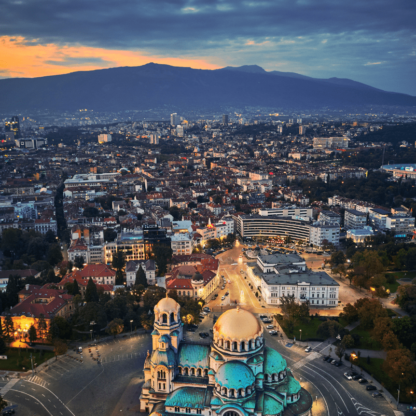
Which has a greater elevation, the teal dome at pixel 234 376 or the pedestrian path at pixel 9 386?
the teal dome at pixel 234 376

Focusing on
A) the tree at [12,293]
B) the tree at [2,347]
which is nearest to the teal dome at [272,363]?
the tree at [2,347]

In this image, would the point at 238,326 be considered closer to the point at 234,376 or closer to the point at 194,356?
the point at 234,376

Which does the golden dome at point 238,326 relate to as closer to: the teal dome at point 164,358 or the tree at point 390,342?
the teal dome at point 164,358

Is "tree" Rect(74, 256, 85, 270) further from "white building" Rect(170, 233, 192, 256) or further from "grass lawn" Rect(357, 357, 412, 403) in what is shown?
"grass lawn" Rect(357, 357, 412, 403)

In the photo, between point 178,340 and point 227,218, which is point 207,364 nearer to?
point 178,340

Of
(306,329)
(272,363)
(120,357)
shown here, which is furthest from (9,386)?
(306,329)

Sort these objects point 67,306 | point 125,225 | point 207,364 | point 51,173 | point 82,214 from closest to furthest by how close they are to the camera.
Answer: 1. point 207,364
2. point 67,306
3. point 125,225
4. point 82,214
5. point 51,173

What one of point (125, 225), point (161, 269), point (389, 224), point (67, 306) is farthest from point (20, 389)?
point (389, 224)
